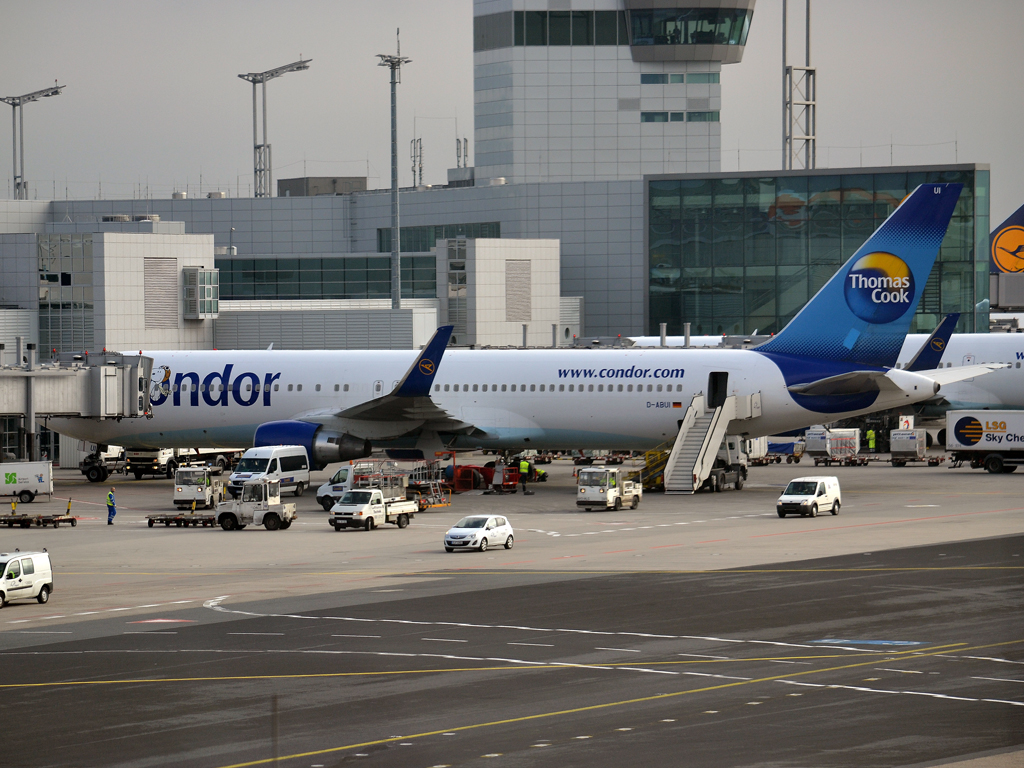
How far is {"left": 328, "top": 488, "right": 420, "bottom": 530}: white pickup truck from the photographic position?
46.3 meters

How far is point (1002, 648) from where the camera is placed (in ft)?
80.8

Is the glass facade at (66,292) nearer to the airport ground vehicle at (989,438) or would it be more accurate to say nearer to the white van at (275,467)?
the white van at (275,467)

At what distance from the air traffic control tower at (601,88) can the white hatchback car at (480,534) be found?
100095mm

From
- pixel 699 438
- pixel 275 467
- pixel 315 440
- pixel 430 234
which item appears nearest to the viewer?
pixel 275 467

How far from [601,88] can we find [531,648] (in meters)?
118

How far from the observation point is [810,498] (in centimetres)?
4866

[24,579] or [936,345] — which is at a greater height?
[936,345]

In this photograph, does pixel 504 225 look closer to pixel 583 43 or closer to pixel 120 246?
pixel 583 43

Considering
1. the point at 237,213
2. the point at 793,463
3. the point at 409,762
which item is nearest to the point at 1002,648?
the point at 409,762

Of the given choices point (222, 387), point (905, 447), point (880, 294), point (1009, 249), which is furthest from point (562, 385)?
point (1009, 249)

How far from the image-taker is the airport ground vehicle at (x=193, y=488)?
53.0 meters

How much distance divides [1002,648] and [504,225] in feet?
309

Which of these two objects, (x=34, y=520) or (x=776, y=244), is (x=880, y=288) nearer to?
(x=34, y=520)

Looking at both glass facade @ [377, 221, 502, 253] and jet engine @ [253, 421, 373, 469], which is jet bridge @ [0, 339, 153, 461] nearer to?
jet engine @ [253, 421, 373, 469]
